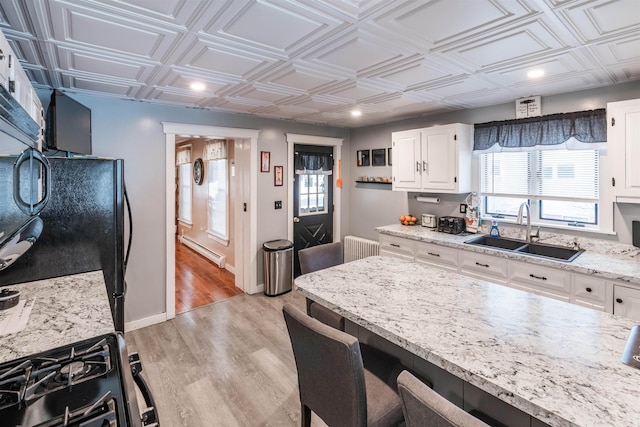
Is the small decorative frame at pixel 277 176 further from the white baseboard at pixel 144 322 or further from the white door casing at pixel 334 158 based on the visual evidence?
the white baseboard at pixel 144 322

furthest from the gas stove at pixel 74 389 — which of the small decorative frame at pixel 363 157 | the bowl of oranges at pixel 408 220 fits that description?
the small decorative frame at pixel 363 157

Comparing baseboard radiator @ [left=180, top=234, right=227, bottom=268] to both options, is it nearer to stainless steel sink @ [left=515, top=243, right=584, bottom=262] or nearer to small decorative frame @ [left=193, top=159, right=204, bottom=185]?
small decorative frame @ [left=193, top=159, right=204, bottom=185]

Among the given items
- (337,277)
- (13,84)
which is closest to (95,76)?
(13,84)

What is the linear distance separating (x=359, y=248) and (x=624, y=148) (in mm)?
3205

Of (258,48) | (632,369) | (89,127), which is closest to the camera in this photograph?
(632,369)

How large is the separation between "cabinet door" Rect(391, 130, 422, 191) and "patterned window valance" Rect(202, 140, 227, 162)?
9.16 ft

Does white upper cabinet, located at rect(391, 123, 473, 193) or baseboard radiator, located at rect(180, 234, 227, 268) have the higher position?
white upper cabinet, located at rect(391, 123, 473, 193)

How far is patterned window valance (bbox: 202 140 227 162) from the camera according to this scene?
531 cm

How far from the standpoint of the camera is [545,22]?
168 cm

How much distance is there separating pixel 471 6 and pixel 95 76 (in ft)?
8.69

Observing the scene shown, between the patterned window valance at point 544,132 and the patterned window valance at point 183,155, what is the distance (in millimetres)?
5758

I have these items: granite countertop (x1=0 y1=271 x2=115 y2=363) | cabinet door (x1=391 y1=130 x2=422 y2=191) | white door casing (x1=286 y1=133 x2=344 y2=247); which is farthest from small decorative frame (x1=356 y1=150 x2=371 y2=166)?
granite countertop (x1=0 y1=271 x2=115 y2=363)

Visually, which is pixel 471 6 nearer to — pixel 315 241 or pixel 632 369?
pixel 632 369

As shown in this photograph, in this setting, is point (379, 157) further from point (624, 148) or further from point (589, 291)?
point (589, 291)
